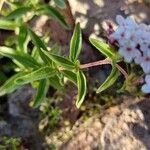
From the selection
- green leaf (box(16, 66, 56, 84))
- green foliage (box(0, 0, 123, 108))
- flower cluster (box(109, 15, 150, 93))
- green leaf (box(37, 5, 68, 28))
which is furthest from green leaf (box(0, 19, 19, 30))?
flower cluster (box(109, 15, 150, 93))

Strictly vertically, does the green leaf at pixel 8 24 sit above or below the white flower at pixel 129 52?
below

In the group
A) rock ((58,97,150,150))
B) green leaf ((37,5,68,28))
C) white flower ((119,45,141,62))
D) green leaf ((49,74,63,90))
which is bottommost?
rock ((58,97,150,150))

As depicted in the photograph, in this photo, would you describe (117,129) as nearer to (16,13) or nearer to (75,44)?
(75,44)

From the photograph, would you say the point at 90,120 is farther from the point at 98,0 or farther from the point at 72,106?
the point at 98,0

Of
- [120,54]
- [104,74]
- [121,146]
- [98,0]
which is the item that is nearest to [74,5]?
[98,0]

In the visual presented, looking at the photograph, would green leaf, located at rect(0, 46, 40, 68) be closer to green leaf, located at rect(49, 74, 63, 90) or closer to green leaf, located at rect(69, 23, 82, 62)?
green leaf, located at rect(49, 74, 63, 90)

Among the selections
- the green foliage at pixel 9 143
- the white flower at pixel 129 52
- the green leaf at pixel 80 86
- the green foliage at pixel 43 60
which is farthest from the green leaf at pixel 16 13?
the white flower at pixel 129 52

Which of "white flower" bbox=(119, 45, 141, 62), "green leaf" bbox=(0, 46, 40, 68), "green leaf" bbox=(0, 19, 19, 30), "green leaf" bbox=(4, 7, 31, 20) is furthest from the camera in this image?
"green leaf" bbox=(0, 19, 19, 30)

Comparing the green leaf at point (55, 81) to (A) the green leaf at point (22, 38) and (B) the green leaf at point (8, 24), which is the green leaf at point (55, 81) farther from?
(B) the green leaf at point (8, 24)
